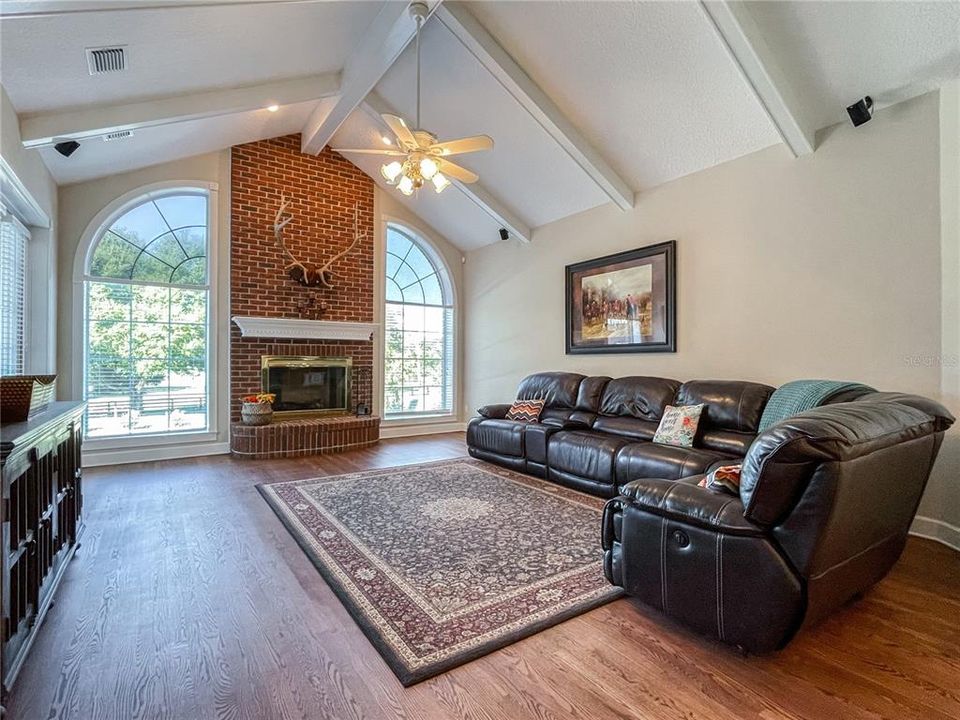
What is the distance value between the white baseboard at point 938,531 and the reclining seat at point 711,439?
3.57 feet

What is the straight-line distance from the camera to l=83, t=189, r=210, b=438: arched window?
4.99 meters

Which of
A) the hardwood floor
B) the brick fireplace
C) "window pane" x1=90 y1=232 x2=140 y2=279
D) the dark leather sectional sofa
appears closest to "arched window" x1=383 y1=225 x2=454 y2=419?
the brick fireplace

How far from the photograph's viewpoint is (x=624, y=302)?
5.07 meters

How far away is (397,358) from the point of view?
7.05 metres

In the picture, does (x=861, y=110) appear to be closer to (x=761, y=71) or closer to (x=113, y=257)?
(x=761, y=71)

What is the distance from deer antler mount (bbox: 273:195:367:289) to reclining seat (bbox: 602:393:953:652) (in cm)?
524

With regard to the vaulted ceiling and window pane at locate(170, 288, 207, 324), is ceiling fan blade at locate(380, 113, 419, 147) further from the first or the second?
window pane at locate(170, 288, 207, 324)

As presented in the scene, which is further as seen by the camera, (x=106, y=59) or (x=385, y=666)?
(x=106, y=59)

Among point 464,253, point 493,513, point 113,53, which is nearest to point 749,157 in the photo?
point 493,513

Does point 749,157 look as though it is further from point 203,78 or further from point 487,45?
point 203,78

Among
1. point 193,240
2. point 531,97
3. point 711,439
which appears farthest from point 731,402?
point 193,240

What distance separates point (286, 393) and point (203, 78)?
11.6ft

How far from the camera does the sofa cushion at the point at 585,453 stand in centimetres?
372

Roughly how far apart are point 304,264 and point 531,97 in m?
3.57
